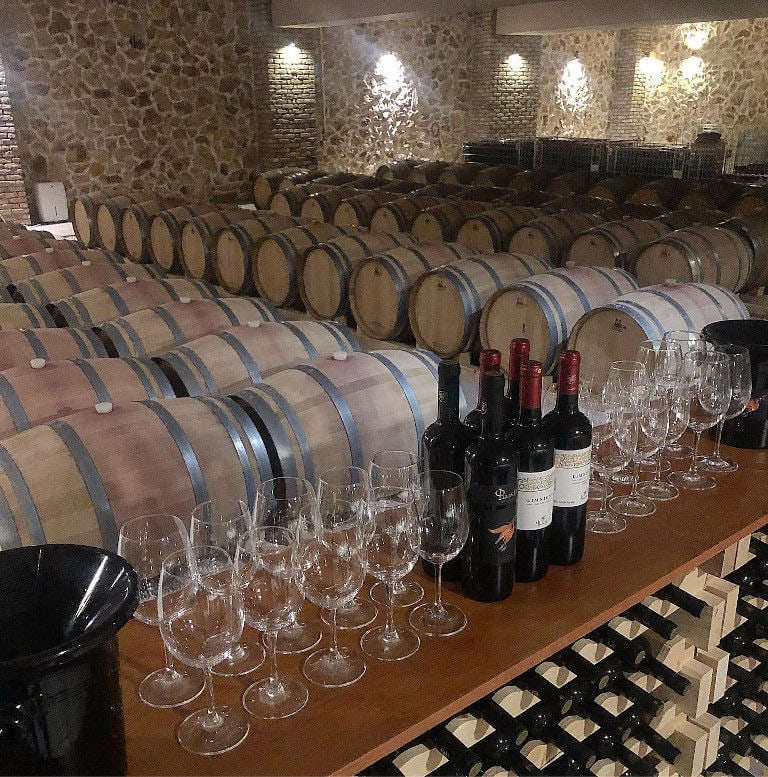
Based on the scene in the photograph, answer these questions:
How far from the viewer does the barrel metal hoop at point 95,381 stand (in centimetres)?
238

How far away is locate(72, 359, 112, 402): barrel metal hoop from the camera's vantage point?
7.79ft

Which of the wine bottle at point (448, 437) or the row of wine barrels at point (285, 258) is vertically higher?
the wine bottle at point (448, 437)

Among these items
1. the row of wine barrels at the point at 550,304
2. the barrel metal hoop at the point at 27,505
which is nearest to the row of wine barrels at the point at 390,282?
the row of wine barrels at the point at 550,304

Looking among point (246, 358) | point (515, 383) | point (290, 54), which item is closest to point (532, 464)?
point (515, 383)

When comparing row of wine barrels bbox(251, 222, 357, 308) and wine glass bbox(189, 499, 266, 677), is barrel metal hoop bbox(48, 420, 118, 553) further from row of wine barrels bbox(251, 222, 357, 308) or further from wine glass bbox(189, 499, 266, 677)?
row of wine barrels bbox(251, 222, 357, 308)

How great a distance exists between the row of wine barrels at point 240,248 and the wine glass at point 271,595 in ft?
15.5

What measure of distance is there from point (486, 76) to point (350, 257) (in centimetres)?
860

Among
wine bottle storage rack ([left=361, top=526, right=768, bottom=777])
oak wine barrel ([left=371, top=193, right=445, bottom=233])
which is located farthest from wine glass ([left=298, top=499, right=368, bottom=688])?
oak wine barrel ([left=371, top=193, right=445, bottom=233])

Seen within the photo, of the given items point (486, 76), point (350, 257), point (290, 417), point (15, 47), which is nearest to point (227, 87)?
point (15, 47)

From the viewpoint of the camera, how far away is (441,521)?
1.38 m

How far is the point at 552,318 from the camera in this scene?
12.6 feet

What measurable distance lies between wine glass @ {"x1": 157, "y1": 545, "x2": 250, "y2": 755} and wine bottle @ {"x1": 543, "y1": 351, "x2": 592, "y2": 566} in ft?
2.25

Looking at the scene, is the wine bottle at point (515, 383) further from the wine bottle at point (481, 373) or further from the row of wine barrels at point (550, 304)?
the row of wine barrels at point (550, 304)

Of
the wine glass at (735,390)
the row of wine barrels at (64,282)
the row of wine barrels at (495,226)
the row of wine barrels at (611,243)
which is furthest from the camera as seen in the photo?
the row of wine barrels at (495,226)
